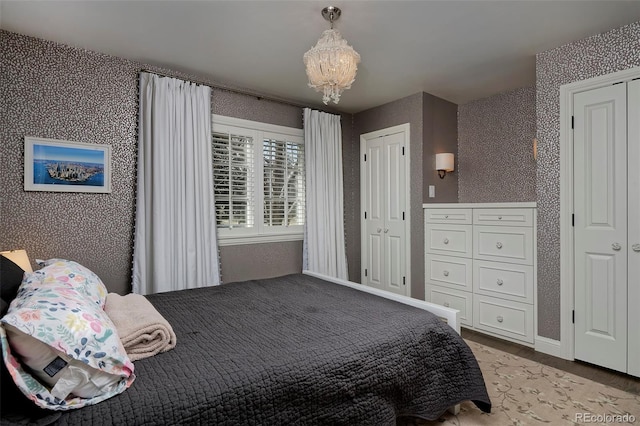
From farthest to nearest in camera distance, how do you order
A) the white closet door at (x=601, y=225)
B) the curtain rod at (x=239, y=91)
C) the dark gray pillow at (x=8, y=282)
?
the curtain rod at (x=239, y=91), the white closet door at (x=601, y=225), the dark gray pillow at (x=8, y=282)

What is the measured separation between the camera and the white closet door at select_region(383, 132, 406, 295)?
3967mm

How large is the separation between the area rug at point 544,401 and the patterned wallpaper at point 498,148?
1.92 meters

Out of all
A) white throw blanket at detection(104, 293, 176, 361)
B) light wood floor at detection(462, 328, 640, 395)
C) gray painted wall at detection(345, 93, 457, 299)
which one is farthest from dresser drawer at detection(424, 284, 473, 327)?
white throw blanket at detection(104, 293, 176, 361)

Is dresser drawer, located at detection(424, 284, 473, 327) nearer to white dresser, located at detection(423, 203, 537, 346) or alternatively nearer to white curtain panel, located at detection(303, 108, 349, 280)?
white dresser, located at detection(423, 203, 537, 346)

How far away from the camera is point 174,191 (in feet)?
10.1

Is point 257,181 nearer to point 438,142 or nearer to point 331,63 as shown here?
point 331,63

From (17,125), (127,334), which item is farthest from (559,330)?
(17,125)

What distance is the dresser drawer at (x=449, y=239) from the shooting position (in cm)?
340

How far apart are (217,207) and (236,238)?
379 millimetres

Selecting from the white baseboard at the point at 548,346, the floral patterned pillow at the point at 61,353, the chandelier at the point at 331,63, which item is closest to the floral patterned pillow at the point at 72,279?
the floral patterned pillow at the point at 61,353

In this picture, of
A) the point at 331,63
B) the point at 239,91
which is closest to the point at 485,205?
the point at 331,63

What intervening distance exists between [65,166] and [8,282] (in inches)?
61.7

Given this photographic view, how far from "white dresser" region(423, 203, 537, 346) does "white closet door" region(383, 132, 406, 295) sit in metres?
0.32

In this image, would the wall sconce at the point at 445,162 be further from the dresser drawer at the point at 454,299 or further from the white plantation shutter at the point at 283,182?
the white plantation shutter at the point at 283,182
